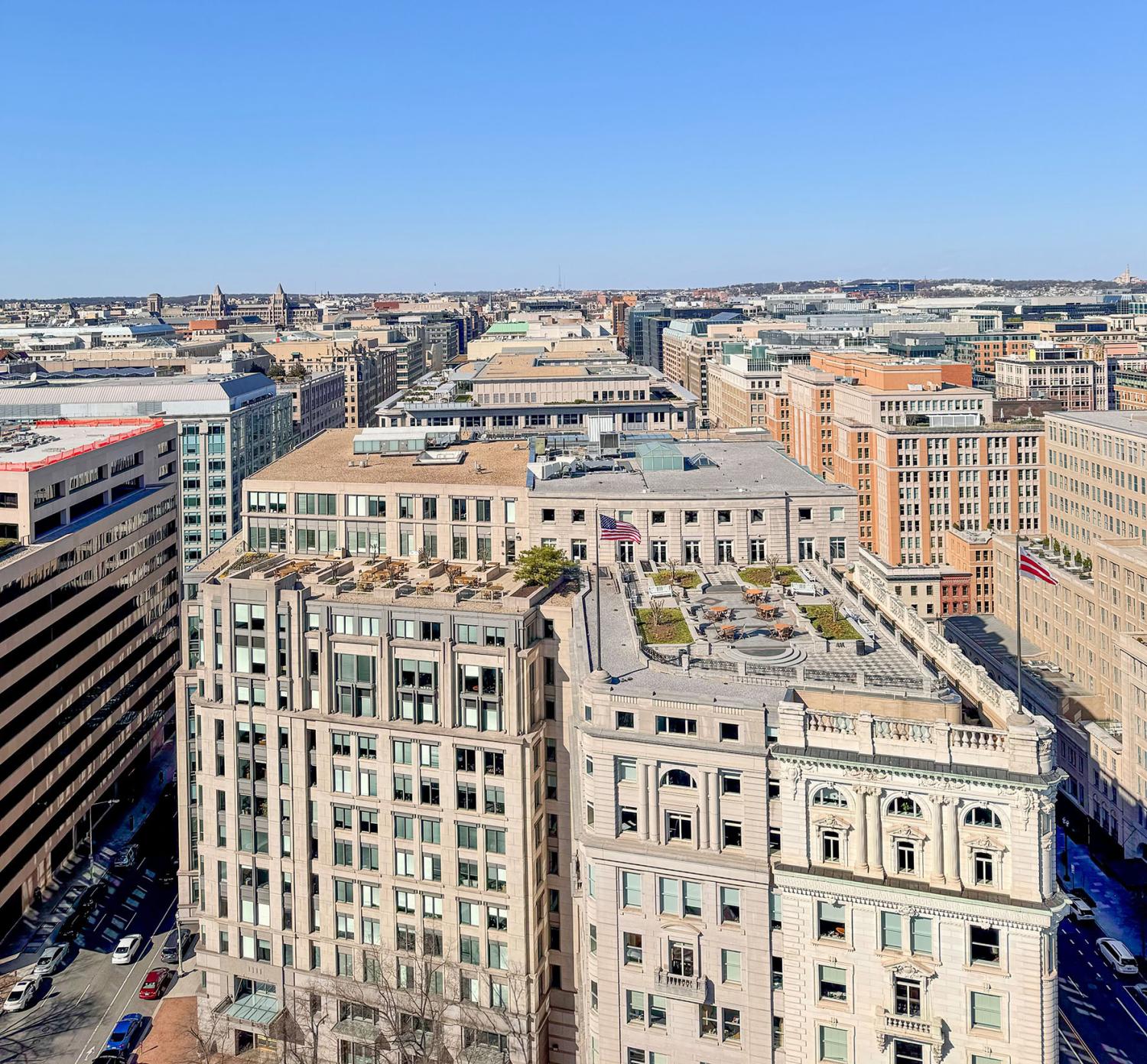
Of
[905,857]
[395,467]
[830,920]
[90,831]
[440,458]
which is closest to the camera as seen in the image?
[905,857]

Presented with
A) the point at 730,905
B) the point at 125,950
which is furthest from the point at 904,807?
the point at 125,950

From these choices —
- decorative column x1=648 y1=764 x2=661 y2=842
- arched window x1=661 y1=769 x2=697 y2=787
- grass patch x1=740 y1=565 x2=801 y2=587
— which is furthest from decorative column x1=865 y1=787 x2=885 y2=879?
grass patch x1=740 y1=565 x2=801 y2=587

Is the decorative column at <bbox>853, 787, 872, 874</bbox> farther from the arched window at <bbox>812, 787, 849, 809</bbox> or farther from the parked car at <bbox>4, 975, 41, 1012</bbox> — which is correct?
the parked car at <bbox>4, 975, 41, 1012</bbox>

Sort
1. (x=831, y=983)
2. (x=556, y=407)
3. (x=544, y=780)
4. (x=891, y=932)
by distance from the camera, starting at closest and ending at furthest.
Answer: (x=891, y=932), (x=831, y=983), (x=544, y=780), (x=556, y=407)

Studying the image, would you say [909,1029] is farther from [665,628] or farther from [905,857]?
[665,628]

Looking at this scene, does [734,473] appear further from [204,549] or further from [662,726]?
[204,549]

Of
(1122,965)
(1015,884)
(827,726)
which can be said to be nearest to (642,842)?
(827,726)

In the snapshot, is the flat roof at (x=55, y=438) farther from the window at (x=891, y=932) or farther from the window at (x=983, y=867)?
the window at (x=983, y=867)
